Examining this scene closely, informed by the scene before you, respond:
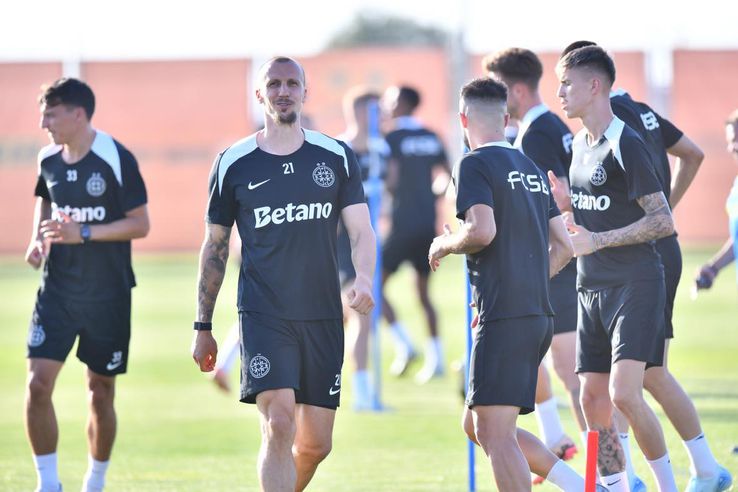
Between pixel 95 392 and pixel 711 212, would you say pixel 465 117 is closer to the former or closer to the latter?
pixel 95 392

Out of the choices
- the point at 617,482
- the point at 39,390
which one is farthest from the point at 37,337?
the point at 617,482

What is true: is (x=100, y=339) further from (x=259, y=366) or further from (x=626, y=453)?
(x=626, y=453)

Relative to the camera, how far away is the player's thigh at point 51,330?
793 centimetres

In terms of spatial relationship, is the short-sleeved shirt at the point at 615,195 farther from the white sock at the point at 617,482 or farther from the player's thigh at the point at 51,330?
the player's thigh at the point at 51,330

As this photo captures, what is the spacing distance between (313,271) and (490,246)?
924mm

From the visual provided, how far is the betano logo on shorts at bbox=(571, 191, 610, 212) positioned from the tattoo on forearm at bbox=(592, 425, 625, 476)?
1.17m

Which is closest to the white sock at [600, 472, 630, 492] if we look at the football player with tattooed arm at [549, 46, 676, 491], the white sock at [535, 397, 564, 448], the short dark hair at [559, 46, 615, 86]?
the football player with tattooed arm at [549, 46, 676, 491]

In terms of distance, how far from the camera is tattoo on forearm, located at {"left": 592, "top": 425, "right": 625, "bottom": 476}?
6.91 meters

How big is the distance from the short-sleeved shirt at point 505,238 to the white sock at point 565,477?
2.67 ft

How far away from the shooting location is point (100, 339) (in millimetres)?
8070

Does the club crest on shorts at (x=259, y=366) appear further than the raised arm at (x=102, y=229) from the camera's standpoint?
No

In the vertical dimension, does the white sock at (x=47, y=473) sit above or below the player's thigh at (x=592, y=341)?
below

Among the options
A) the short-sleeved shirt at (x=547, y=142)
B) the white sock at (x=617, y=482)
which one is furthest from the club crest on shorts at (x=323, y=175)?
the white sock at (x=617, y=482)

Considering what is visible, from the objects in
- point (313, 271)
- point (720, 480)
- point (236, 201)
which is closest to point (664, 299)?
point (720, 480)
